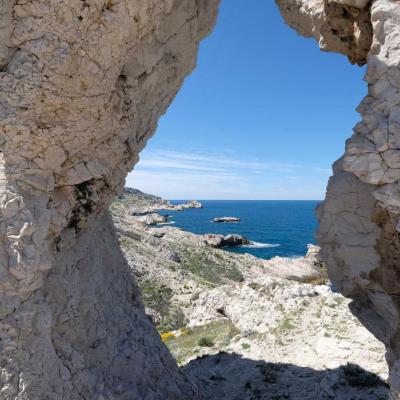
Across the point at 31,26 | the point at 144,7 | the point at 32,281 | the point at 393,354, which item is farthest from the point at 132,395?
the point at 144,7

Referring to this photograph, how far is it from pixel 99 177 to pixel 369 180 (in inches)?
285

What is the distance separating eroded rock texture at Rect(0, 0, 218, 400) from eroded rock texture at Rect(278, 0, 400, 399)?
16.9ft

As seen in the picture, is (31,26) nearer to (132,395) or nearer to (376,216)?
(376,216)

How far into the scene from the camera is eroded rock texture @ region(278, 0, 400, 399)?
6859mm

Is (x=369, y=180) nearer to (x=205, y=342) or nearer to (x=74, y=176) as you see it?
(x=74, y=176)

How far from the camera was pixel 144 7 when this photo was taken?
838 cm

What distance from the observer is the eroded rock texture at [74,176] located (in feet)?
23.7

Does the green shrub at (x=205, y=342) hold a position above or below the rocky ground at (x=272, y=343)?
below

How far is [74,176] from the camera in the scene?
8617mm

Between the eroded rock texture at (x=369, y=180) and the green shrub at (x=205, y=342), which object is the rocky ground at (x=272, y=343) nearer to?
the green shrub at (x=205, y=342)

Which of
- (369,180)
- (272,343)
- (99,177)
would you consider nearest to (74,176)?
(99,177)

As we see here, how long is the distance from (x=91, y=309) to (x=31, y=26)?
7664mm

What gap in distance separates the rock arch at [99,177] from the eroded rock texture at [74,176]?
1.2 inches

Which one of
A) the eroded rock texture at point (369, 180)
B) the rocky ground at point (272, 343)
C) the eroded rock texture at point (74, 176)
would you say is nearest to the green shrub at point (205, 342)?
the rocky ground at point (272, 343)
